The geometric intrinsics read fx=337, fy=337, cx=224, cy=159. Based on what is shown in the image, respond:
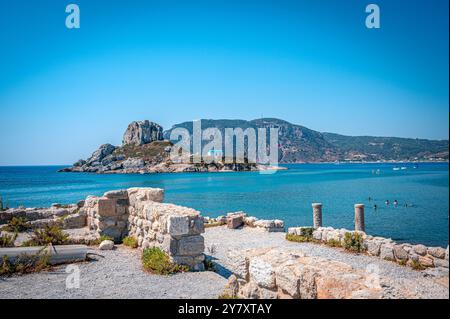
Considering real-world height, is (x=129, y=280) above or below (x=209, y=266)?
above

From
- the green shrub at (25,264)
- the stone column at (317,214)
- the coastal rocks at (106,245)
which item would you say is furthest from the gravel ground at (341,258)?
the green shrub at (25,264)

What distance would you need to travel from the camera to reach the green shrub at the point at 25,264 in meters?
8.13

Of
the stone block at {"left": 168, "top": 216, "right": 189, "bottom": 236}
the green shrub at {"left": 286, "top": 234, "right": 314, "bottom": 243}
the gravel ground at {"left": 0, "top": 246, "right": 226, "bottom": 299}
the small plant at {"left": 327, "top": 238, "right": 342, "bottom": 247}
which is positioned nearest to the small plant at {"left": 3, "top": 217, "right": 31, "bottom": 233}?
the gravel ground at {"left": 0, "top": 246, "right": 226, "bottom": 299}

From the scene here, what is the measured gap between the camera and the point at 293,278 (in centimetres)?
426

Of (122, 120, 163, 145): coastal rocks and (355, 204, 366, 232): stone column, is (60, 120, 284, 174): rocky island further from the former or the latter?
(355, 204, 366, 232): stone column

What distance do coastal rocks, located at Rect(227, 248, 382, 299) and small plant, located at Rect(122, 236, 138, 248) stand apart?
6161mm

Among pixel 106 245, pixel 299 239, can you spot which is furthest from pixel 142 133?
pixel 106 245

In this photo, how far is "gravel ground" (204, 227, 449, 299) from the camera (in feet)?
11.7

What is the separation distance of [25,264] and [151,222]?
328 centimetres

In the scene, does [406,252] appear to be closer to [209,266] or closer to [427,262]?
[427,262]

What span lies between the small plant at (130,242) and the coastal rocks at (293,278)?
243 inches
